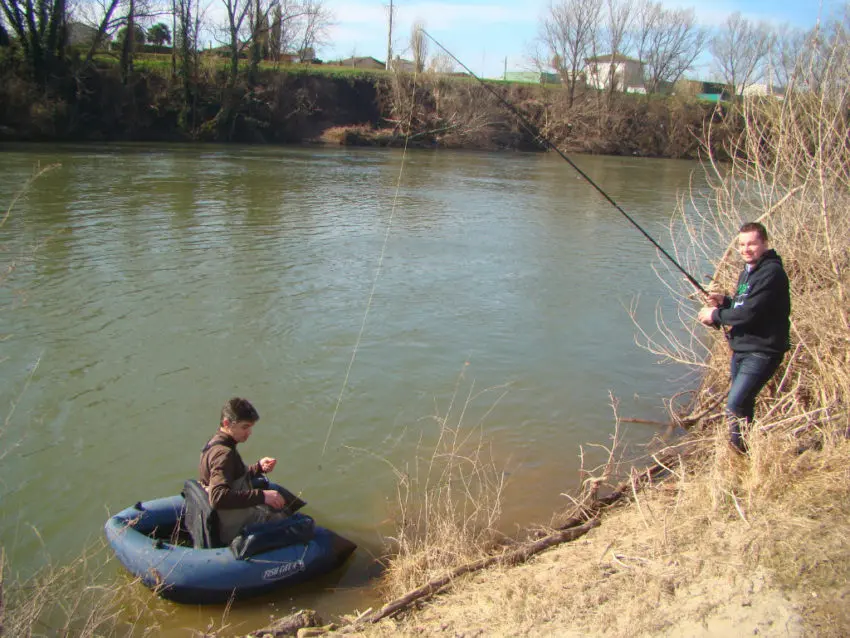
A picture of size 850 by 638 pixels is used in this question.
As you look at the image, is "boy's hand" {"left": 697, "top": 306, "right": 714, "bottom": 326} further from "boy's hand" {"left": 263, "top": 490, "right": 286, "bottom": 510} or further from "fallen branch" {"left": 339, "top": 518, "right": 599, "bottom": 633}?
"boy's hand" {"left": 263, "top": 490, "right": 286, "bottom": 510}

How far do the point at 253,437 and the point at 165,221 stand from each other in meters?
9.96

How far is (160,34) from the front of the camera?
47406 mm

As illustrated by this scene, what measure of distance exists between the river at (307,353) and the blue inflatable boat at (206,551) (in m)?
0.14

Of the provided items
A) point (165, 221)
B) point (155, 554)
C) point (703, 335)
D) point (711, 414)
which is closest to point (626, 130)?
point (165, 221)

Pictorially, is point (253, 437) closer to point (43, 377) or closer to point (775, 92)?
point (43, 377)

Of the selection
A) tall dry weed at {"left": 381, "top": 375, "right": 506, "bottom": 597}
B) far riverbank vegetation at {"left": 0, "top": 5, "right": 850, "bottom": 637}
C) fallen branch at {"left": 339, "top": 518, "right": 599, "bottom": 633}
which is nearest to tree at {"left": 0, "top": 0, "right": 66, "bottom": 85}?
far riverbank vegetation at {"left": 0, "top": 5, "right": 850, "bottom": 637}

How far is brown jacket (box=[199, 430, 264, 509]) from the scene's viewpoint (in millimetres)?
4223

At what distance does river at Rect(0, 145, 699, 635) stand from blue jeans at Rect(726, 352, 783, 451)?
1484 mm

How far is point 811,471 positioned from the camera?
4219 millimetres

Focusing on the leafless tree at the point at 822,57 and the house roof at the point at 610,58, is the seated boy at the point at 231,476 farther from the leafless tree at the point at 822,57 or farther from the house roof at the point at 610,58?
the house roof at the point at 610,58

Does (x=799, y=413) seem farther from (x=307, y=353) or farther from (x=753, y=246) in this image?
(x=307, y=353)

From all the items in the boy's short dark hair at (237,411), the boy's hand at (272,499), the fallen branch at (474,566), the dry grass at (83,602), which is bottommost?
the dry grass at (83,602)

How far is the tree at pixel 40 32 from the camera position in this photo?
32844 mm

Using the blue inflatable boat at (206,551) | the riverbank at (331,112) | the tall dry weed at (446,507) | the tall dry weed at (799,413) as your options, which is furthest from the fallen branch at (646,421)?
the riverbank at (331,112)
